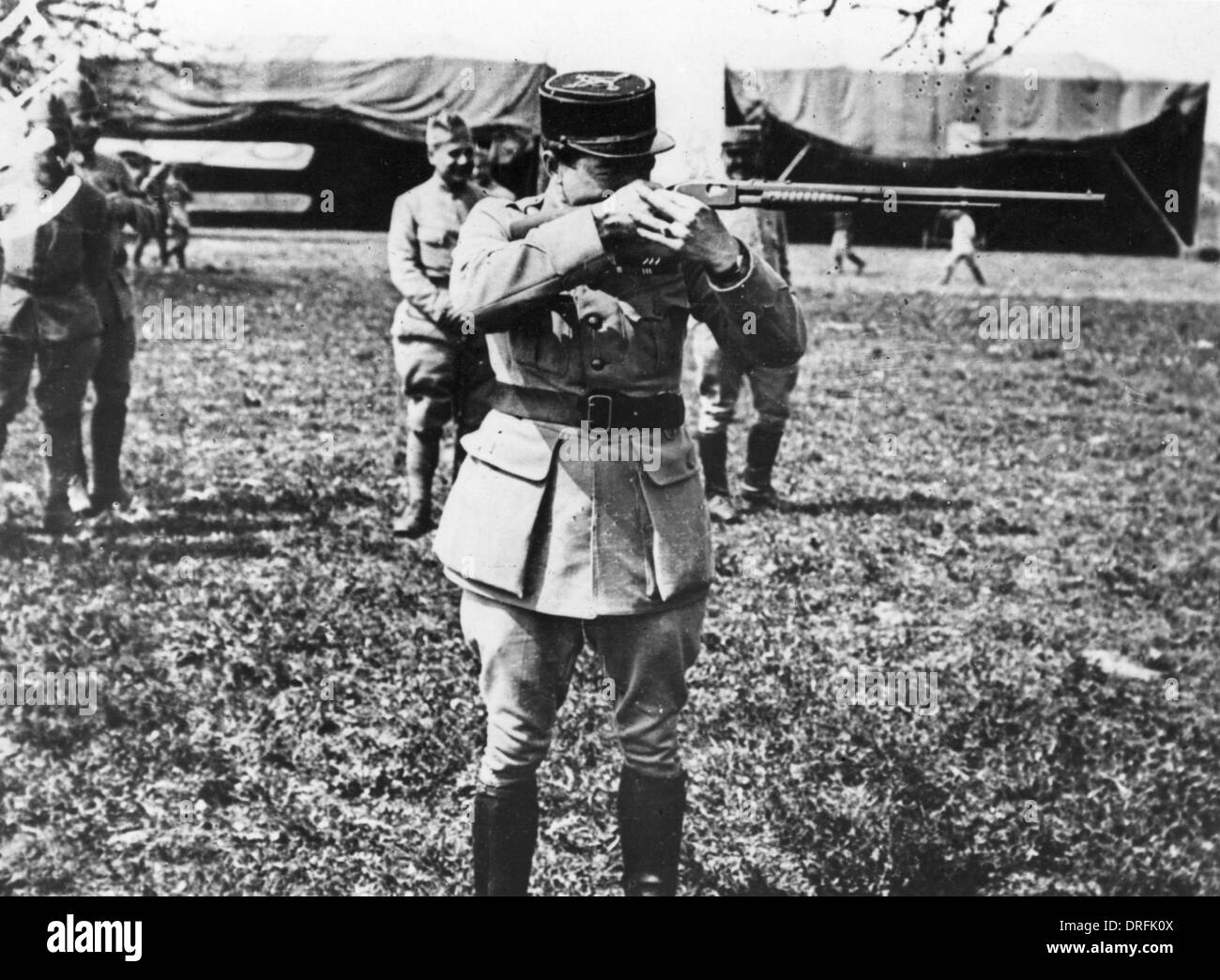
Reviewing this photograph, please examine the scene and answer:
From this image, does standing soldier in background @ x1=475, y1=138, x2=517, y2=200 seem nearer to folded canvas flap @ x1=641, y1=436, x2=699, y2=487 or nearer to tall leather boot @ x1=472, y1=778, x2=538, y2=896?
folded canvas flap @ x1=641, y1=436, x2=699, y2=487

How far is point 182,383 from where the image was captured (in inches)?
339

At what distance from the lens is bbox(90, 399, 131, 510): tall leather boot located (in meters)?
6.29

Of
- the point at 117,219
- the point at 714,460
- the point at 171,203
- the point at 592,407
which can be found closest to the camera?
the point at 592,407

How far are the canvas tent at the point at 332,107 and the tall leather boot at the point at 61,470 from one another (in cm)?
151

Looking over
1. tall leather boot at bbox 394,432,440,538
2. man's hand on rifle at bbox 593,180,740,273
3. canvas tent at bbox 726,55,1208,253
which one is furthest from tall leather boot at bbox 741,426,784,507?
man's hand on rifle at bbox 593,180,740,273

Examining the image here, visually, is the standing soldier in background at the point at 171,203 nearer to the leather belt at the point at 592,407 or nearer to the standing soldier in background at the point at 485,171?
the standing soldier in background at the point at 485,171

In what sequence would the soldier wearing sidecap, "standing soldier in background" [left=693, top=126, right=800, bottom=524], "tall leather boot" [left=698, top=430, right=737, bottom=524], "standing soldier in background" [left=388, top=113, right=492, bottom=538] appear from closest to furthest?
the soldier wearing sidecap
"standing soldier in background" [left=388, top=113, right=492, bottom=538]
"standing soldier in background" [left=693, top=126, right=800, bottom=524]
"tall leather boot" [left=698, top=430, right=737, bottom=524]

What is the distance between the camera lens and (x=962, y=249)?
42.5ft

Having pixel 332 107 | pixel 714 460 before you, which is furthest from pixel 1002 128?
pixel 332 107

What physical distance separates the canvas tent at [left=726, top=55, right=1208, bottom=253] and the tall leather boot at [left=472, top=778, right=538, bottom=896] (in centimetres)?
321

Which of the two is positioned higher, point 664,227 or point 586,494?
point 664,227

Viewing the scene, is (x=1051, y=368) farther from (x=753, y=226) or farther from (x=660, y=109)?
(x=660, y=109)

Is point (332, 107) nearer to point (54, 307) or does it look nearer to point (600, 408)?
point (54, 307)

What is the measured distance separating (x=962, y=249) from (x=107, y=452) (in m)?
9.30
